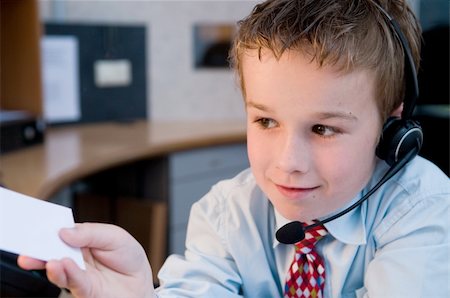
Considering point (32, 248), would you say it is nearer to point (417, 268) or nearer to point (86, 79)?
point (417, 268)

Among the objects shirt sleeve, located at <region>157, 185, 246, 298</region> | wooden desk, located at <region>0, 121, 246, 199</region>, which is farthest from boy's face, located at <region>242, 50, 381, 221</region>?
wooden desk, located at <region>0, 121, 246, 199</region>

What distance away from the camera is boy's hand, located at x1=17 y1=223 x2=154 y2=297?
1.79 feet

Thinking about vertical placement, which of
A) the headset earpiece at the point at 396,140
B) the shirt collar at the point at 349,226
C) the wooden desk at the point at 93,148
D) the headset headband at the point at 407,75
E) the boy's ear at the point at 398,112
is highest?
the headset headband at the point at 407,75

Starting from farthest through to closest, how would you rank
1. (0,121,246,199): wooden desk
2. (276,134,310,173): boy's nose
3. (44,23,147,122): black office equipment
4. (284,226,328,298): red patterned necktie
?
1. (44,23,147,122): black office equipment
2. (0,121,246,199): wooden desk
3. (284,226,328,298): red patterned necktie
4. (276,134,310,173): boy's nose

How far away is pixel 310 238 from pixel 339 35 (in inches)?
9.4

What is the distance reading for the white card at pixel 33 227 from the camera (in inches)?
19.1

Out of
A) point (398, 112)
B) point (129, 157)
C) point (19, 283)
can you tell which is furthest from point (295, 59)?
point (129, 157)

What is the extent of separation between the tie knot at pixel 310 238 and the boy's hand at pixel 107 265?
0.19 meters

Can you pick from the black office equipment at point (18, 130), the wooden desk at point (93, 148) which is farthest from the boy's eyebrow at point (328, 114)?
the black office equipment at point (18, 130)

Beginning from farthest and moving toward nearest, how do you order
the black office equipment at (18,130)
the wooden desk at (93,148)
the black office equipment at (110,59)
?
the black office equipment at (110,59) < the black office equipment at (18,130) < the wooden desk at (93,148)

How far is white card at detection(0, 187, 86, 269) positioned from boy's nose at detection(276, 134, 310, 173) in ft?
0.70

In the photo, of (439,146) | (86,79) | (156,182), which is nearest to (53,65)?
(86,79)

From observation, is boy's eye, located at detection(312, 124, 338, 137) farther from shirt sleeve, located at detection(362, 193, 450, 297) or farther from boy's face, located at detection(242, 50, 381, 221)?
shirt sleeve, located at detection(362, 193, 450, 297)

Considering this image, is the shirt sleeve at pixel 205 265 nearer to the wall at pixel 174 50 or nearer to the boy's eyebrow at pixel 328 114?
the boy's eyebrow at pixel 328 114
